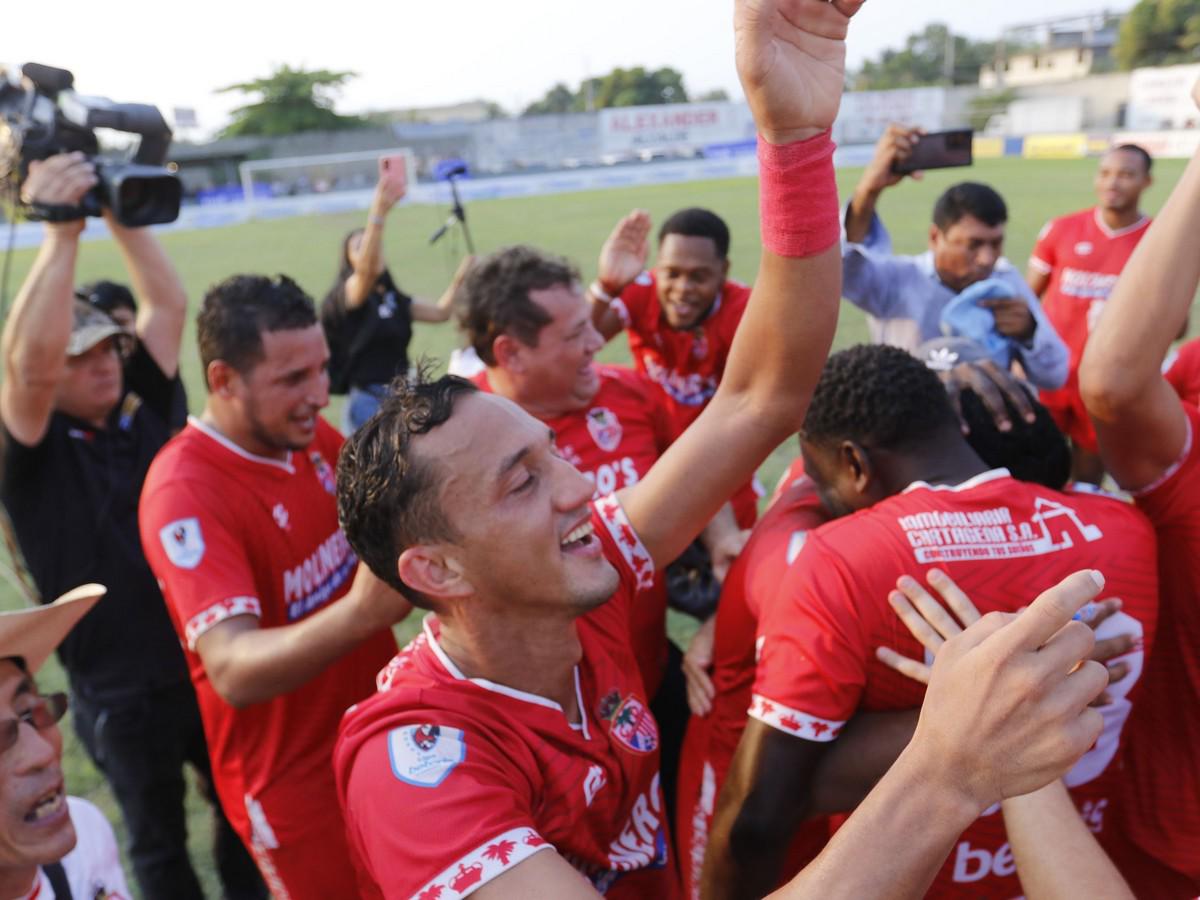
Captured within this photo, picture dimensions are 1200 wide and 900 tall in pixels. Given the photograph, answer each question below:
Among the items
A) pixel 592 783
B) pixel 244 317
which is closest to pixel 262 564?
pixel 244 317

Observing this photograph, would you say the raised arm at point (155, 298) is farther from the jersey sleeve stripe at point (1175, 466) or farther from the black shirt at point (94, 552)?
the jersey sleeve stripe at point (1175, 466)

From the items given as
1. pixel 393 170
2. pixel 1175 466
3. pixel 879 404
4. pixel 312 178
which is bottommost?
pixel 312 178

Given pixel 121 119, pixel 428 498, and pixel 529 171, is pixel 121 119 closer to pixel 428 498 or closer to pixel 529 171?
pixel 428 498

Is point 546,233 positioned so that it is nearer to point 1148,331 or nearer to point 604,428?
point 604,428

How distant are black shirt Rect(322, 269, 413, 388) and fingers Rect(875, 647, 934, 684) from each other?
216 inches

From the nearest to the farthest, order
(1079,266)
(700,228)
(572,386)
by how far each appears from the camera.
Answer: (572,386) < (700,228) < (1079,266)

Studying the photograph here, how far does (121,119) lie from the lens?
334 centimetres

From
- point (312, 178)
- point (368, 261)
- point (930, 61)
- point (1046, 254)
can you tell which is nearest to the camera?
point (368, 261)

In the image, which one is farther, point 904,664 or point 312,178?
point 312,178

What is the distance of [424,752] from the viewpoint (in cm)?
163

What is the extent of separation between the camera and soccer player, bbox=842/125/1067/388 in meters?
4.28

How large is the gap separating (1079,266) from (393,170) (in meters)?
5.21

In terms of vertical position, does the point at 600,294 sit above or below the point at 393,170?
below

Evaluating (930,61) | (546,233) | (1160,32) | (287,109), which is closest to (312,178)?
(546,233)
